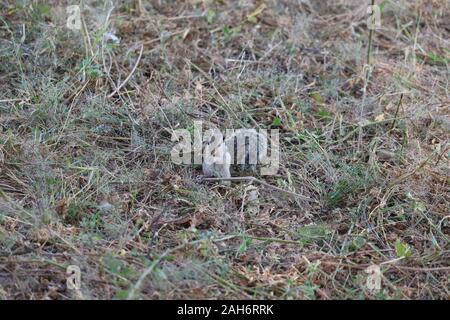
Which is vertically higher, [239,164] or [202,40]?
[202,40]

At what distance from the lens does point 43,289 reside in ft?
7.75

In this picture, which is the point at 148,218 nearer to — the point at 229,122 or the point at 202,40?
the point at 229,122

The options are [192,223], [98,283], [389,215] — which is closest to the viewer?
[98,283]

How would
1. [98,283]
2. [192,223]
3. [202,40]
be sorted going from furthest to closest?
[202,40]
[192,223]
[98,283]

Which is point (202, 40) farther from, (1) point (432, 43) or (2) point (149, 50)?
(1) point (432, 43)

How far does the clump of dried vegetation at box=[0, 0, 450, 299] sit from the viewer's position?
8.14 feet

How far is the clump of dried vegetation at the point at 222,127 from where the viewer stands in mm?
2482

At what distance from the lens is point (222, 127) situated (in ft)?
10.6

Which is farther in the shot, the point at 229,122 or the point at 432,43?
the point at 432,43

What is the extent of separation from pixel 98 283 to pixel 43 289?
198mm

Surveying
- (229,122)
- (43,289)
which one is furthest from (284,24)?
(43,289)
